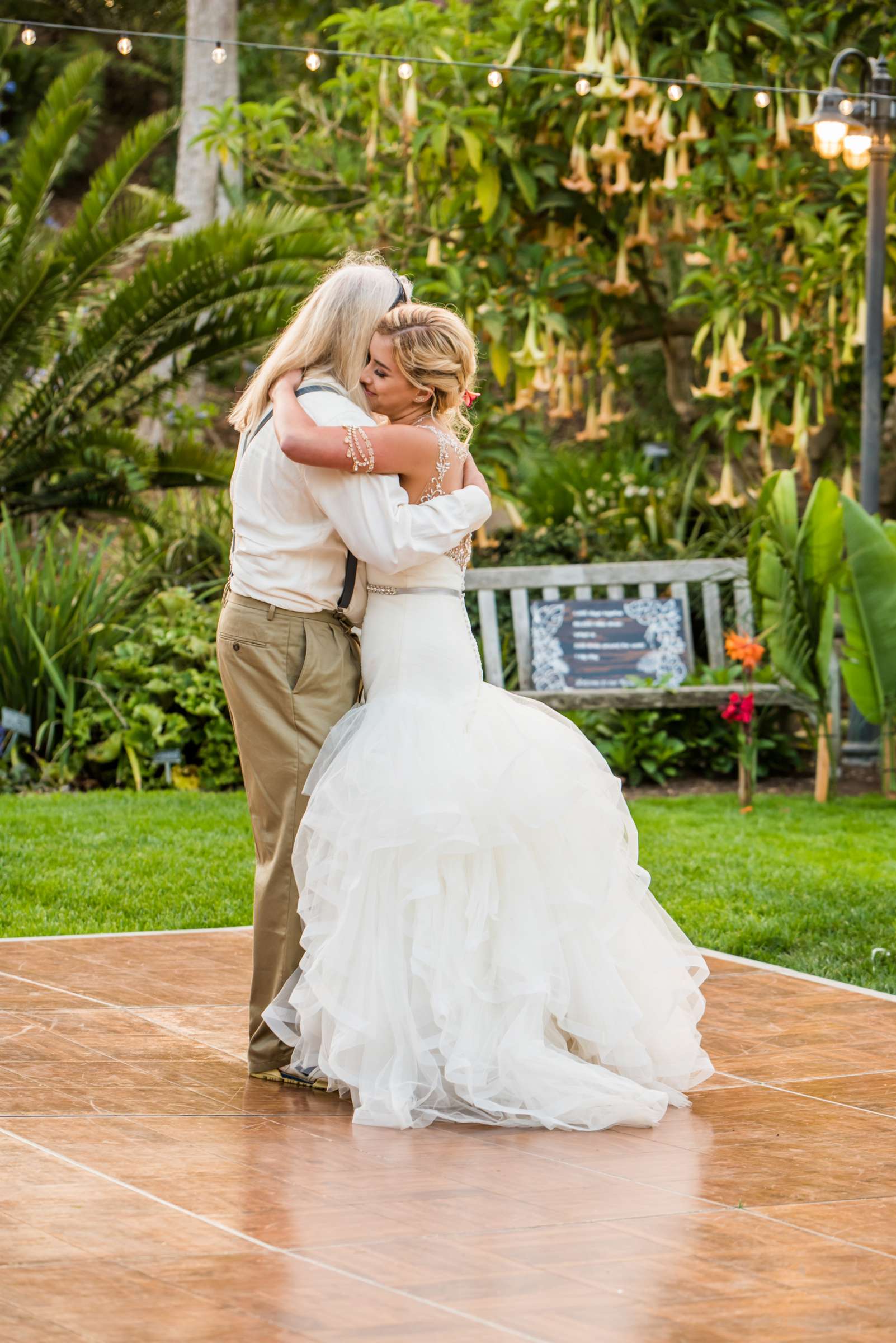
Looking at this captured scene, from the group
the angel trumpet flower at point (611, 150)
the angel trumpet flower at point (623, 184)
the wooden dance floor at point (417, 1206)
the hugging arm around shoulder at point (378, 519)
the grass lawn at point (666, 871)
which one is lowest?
the wooden dance floor at point (417, 1206)

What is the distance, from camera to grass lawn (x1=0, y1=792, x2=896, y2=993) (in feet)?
20.0

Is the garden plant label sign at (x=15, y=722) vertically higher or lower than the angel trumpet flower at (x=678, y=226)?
lower

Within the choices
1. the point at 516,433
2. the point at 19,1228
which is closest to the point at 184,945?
the point at 19,1228

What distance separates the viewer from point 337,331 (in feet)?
13.7

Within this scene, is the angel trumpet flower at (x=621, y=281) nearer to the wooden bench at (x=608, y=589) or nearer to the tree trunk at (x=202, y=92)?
the wooden bench at (x=608, y=589)

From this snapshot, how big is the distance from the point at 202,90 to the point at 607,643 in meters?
8.64

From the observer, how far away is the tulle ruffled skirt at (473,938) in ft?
12.9

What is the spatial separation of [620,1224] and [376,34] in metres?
9.43

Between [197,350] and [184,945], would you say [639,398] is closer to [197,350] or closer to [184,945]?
[197,350]

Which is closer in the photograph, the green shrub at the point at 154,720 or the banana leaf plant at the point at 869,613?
the banana leaf plant at the point at 869,613

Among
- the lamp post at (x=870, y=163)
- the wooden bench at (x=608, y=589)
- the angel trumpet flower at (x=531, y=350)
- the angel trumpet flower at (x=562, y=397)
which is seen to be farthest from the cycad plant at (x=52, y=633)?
the lamp post at (x=870, y=163)

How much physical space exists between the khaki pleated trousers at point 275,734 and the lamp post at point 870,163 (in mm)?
6476

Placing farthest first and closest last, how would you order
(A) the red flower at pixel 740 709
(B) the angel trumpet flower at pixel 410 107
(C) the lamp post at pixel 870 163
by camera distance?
1. (B) the angel trumpet flower at pixel 410 107
2. (C) the lamp post at pixel 870 163
3. (A) the red flower at pixel 740 709

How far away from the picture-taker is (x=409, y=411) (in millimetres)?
4266
